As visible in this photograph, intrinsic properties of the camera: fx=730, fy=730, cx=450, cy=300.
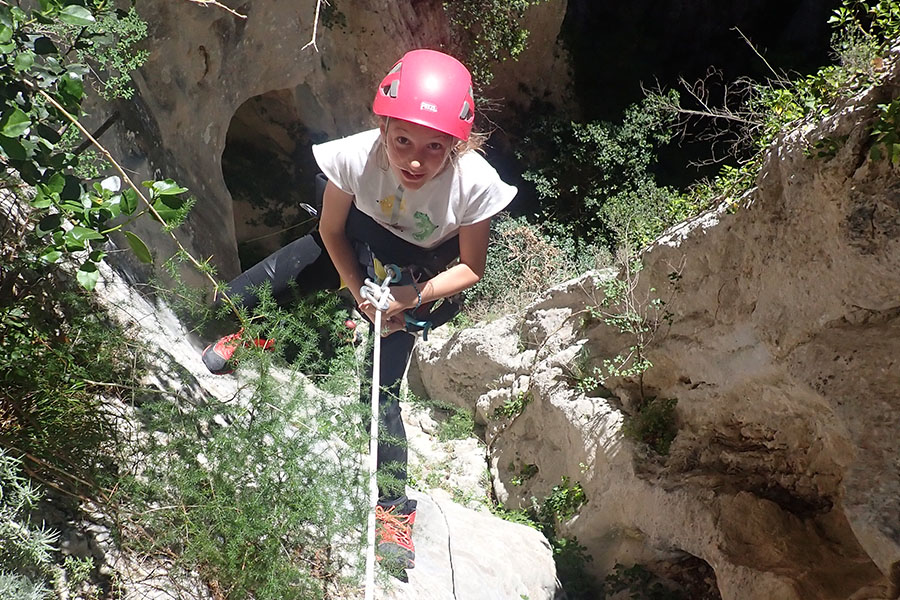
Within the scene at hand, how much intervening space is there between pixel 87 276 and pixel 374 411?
878mm

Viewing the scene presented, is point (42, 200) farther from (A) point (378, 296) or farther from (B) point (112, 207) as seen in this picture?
(A) point (378, 296)

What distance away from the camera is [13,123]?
145 centimetres

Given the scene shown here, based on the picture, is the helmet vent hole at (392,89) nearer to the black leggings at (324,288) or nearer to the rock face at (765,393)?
the black leggings at (324,288)

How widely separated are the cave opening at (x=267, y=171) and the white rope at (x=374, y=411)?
4907 millimetres

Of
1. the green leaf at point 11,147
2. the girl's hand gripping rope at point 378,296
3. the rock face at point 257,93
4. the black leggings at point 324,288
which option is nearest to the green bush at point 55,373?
the green leaf at point 11,147

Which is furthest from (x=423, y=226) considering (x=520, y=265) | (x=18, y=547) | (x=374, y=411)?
(x=520, y=265)

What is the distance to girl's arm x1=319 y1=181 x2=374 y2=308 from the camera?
2.65m

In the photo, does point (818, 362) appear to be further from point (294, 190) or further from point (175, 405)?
point (294, 190)

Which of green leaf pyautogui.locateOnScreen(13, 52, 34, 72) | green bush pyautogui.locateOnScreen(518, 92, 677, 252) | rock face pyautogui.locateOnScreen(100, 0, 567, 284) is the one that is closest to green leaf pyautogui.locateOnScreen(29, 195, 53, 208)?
green leaf pyautogui.locateOnScreen(13, 52, 34, 72)

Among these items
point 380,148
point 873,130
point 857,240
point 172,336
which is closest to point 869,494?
point 857,240

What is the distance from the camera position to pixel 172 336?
2.81m

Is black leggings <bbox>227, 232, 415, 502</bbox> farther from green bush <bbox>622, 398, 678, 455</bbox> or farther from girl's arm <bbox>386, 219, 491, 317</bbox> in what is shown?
green bush <bbox>622, 398, 678, 455</bbox>

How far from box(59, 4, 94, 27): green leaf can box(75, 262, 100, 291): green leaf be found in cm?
Answer: 52

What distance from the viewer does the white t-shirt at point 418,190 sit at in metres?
2.55
